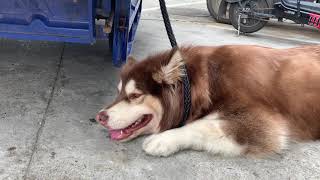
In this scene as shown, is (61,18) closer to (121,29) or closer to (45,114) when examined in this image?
(121,29)

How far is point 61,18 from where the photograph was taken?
3.73 m

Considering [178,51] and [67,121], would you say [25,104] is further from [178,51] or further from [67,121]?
[178,51]

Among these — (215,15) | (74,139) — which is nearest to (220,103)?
(74,139)

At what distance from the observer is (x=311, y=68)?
3.37 m

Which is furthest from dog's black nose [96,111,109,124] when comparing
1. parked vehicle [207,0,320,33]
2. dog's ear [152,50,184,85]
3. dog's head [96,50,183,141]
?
parked vehicle [207,0,320,33]

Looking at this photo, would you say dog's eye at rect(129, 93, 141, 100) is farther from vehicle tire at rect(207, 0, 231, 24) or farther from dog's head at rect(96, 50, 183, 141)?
vehicle tire at rect(207, 0, 231, 24)

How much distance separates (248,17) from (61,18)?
5991mm

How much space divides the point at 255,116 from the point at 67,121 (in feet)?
4.79

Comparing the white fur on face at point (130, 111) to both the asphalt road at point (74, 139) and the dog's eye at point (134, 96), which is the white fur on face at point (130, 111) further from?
the asphalt road at point (74, 139)

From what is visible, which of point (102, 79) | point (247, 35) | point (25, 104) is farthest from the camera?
point (247, 35)

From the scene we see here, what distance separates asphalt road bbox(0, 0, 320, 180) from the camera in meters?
2.91

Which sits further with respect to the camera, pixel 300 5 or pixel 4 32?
pixel 300 5

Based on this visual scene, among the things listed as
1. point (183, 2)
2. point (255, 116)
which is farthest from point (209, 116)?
point (183, 2)

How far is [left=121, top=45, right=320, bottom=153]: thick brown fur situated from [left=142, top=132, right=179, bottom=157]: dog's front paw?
16cm
